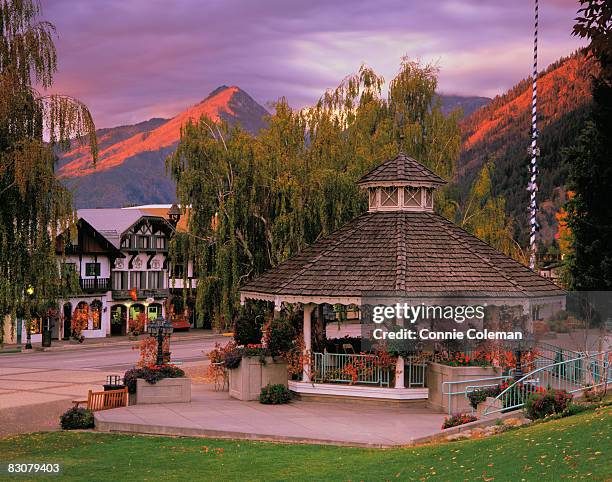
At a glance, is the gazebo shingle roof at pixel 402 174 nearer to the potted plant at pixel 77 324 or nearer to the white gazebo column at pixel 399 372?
the white gazebo column at pixel 399 372

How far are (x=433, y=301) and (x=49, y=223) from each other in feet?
39.3

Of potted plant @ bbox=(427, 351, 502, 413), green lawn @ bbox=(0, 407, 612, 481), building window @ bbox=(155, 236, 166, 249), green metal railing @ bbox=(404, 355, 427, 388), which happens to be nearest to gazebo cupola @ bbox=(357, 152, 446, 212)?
green metal railing @ bbox=(404, 355, 427, 388)

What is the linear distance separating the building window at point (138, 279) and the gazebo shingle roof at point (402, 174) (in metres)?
39.5

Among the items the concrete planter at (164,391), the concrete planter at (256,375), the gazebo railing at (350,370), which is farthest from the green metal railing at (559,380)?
the concrete planter at (164,391)

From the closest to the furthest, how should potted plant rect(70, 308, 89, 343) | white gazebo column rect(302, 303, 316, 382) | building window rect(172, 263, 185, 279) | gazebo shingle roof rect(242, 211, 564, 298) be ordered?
gazebo shingle roof rect(242, 211, 564, 298)
white gazebo column rect(302, 303, 316, 382)
building window rect(172, 263, 185, 279)
potted plant rect(70, 308, 89, 343)

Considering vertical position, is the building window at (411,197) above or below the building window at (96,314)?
above

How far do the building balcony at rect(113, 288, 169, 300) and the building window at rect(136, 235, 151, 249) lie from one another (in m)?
3.39

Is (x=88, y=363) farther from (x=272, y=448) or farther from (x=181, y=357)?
(x=272, y=448)

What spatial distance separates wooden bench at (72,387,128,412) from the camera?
26.3m

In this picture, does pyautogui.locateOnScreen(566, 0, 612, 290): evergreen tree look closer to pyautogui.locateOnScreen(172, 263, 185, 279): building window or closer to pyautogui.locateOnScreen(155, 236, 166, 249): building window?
pyautogui.locateOnScreen(172, 263, 185, 279): building window

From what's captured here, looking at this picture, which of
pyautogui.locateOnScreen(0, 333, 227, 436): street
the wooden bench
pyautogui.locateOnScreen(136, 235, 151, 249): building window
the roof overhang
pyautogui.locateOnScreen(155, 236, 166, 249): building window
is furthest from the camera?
pyautogui.locateOnScreen(155, 236, 166, 249): building window

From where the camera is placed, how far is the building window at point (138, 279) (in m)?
68.1

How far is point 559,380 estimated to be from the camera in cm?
2564

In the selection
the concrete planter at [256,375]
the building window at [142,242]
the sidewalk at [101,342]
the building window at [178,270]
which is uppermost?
the building window at [142,242]
